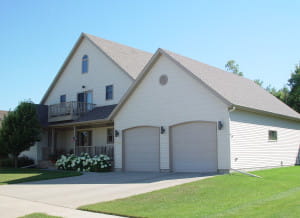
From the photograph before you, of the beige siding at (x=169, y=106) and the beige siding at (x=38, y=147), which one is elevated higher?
the beige siding at (x=169, y=106)

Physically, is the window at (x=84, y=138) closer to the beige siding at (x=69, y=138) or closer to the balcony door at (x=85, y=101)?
the beige siding at (x=69, y=138)

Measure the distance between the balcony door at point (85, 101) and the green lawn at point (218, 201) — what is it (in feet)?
47.5

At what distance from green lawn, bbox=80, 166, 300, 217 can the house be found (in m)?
3.62

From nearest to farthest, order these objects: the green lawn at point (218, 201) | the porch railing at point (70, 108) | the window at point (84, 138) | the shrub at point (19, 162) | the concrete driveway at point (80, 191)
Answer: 1. the green lawn at point (218, 201)
2. the concrete driveway at point (80, 191)
3. the porch railing at point (70, 108)
4. the window at point (84, 138)
5. the shrub at point (19, 162)

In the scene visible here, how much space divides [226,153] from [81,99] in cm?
1512

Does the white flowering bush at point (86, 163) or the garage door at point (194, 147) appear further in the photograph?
the white flowering bush at point (86, 163)

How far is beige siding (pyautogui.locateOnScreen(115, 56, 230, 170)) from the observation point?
54.3ft

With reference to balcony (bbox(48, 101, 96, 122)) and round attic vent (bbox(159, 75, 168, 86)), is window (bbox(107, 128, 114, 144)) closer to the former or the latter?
balcony (bbox(48, 101, 96, 122))

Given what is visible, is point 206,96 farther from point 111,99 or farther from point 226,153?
point 111,99

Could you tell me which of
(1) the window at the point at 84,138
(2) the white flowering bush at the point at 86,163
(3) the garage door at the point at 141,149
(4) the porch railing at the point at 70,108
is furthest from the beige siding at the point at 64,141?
(3) the garage door at the point at 141,149

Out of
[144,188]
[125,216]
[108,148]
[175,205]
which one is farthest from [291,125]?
[125,216]

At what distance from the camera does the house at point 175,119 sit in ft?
55.2

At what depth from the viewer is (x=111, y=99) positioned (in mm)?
25594

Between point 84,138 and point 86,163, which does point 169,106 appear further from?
point 84,138
